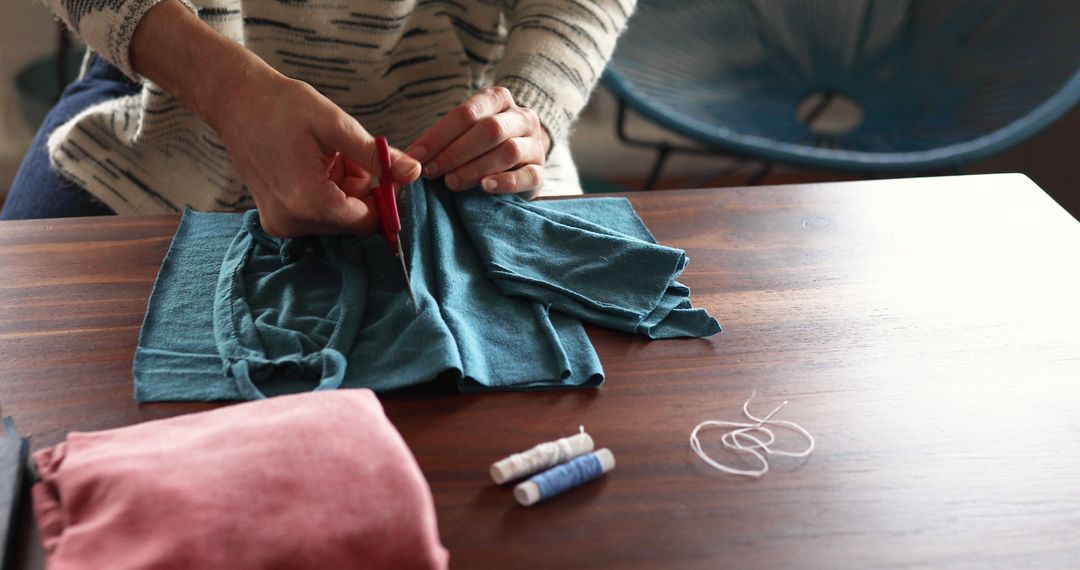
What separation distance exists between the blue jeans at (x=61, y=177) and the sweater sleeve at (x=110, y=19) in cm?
21

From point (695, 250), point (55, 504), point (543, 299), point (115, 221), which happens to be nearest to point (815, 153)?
point (695, 250)

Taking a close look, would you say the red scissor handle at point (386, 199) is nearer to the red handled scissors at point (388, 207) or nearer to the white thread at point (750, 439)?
the red handled scissors at point (388, 207)

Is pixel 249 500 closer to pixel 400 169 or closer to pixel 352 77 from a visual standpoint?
pixel 400 169

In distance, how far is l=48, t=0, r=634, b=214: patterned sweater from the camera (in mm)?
1066

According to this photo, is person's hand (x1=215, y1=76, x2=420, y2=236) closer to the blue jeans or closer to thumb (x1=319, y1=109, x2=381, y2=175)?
thumb (x1=319, y1=109, x2=381, y2=175)

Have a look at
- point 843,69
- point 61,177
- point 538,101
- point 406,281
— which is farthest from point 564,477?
point 843,69

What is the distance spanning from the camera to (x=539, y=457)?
603 mm

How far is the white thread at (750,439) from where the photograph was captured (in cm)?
62

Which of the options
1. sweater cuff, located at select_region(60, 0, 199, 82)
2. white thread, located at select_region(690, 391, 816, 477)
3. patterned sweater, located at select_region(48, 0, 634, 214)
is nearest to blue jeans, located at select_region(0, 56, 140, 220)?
patterned sweater, located at select_region(48, 0, 634, 214)

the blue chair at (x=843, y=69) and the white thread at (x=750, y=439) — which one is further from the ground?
the white thread at (x=750, y=439)

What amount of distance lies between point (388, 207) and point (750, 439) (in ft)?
1.09

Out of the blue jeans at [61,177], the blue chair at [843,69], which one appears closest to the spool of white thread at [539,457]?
the blue jeans at [61,177]

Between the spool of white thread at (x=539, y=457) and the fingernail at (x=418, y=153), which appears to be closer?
the spool of white thread at (x=539, y=457)

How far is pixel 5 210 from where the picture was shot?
115 centimetres
